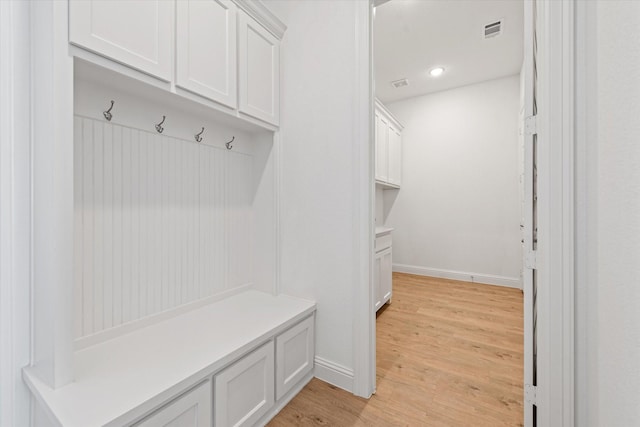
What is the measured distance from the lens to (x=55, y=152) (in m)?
0.94

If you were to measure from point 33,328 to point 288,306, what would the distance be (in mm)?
1168

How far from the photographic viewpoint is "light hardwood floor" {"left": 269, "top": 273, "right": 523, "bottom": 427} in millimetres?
1456

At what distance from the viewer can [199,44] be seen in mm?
1432

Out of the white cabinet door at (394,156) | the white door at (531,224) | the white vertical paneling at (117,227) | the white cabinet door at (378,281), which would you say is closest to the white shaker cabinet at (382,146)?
the white cabinet door at (394,156)

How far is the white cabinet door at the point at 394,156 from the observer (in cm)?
390

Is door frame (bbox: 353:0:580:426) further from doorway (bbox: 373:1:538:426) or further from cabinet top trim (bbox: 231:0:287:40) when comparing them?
doorway (bbox: 373:1:538:426)

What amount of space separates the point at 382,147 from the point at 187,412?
10.8 feet

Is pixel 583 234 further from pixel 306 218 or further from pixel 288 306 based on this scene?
pixel 288 306

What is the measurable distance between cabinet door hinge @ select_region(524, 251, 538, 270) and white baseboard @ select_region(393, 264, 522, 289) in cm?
310

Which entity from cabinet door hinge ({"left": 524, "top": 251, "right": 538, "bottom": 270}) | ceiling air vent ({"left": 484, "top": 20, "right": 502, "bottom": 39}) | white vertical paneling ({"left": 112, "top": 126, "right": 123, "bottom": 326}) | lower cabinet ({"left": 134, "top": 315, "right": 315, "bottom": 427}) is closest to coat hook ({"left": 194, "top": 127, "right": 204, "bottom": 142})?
white vertical paneling ({"left": 112, "top": 126, "right": 123, "bottom": 326})

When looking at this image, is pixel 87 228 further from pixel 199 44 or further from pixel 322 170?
pixel 322 170

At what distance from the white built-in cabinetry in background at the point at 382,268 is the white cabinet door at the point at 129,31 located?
2.17 meters

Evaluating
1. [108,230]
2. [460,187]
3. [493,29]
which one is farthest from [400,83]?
[108,230]

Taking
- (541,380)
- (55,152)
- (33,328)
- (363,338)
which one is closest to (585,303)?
(541,380)
